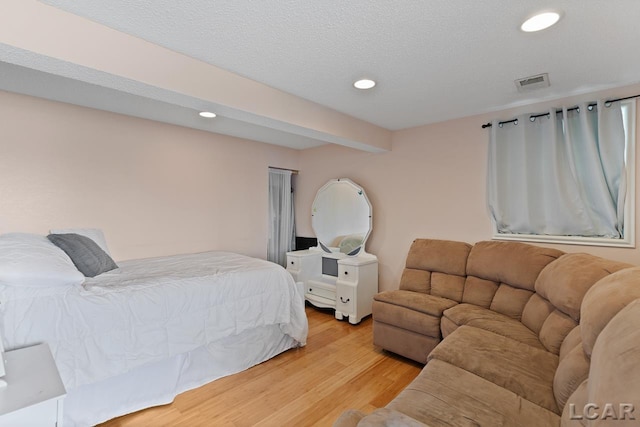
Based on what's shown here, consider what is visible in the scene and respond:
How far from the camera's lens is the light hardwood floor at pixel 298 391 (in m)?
1.84

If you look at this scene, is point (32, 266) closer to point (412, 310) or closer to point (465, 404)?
point (465, 404)

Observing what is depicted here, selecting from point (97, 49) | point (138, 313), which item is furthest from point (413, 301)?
point (97, 49)

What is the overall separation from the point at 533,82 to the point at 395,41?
129 centimetres

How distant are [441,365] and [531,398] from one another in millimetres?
406

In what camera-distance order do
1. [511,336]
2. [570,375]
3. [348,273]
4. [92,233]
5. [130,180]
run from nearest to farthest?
[570,375]
[511,336]
[92,233]
[130,180]
[348,273]

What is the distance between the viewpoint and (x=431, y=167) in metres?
3.29

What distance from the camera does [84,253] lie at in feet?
7.44

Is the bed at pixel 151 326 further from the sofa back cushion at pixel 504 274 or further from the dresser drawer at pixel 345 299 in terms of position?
the sofa back cushion at pixel 504 274

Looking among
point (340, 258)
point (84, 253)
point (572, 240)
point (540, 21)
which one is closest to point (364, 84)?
point (540, 21)

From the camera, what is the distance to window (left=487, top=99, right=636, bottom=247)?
2.21 metres

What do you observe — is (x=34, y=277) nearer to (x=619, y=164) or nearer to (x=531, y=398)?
(x=531, y=398)

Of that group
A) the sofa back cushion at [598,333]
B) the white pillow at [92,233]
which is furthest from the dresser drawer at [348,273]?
the white pillow at [92,233]

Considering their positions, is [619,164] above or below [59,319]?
above

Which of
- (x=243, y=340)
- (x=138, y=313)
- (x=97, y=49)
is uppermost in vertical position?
(x=97, y=49)
